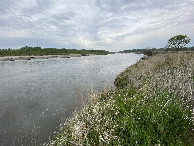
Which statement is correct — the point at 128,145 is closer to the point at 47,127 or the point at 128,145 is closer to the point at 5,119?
the point at 47,127

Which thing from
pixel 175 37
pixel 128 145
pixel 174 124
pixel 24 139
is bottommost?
pixel 24 139

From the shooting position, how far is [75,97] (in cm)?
1398

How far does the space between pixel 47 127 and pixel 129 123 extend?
19.3 feet

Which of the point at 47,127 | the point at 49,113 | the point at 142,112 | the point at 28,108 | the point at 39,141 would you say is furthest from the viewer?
the point at 28,108

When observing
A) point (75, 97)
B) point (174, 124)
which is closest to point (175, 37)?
point (75, 97)

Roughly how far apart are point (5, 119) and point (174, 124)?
11.1 m

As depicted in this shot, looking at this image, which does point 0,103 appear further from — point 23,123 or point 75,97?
point 75,97

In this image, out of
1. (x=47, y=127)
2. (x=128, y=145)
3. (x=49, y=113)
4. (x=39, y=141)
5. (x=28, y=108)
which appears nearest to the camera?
(x=128, y=145)

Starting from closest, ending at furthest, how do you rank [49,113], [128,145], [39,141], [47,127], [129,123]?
[128,145], [129,123], [39,141], [47,127], [49,113]

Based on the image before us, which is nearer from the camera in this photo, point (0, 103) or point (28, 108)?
point (28, 108)

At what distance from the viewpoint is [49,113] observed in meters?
10.7

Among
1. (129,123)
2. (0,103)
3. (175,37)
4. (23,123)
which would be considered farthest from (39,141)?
(175,37)

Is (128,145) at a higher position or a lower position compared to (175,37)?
lower

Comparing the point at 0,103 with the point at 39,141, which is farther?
the point at 0,103
